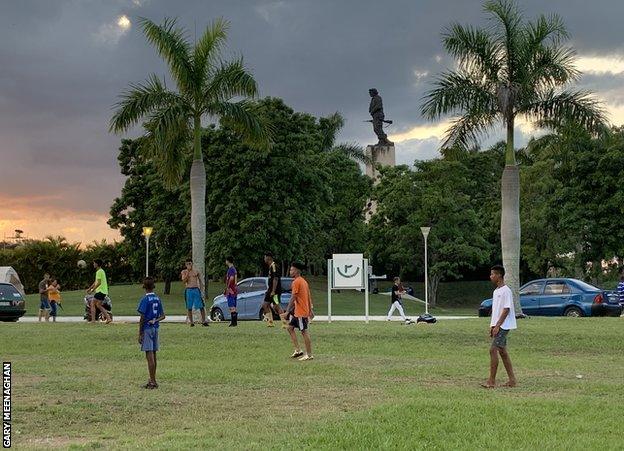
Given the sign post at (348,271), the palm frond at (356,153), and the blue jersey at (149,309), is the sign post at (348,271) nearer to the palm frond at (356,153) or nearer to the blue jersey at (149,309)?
the blue jersey at (149,309)

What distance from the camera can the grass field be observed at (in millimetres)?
9648

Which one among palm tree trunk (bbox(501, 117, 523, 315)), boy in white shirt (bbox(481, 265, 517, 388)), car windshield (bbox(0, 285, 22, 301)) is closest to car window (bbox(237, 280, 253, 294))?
car windshield (bbox(0, 285, 22, 301))

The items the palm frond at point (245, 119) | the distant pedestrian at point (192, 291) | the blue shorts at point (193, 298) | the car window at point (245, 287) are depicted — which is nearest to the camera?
the distant pedestrian at point (192, 291)

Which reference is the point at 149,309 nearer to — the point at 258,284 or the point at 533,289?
the point at 258,284

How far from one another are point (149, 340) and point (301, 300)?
13.0 feet

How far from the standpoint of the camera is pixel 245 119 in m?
29.3

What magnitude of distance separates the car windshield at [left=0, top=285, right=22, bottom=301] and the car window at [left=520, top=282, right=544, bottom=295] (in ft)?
57.5

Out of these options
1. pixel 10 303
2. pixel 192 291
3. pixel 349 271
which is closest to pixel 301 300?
pixel 192 291

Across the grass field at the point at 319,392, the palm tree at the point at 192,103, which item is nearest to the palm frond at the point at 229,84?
the palm tree at the point at 192,103

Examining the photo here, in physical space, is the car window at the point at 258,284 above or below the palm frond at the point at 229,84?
below

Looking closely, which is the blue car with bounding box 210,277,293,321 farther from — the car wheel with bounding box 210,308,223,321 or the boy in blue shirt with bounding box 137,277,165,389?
the boy in blue shirt with bounding box 137,277,165,389

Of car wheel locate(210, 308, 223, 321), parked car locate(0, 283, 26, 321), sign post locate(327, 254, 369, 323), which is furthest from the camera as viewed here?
parked car locate(0, 283, 26, 321)

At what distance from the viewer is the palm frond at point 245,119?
29016 millimetres

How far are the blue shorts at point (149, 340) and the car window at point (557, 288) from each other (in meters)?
20.7
